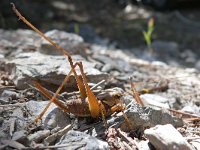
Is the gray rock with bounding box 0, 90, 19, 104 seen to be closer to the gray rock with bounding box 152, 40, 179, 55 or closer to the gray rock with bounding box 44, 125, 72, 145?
the gray rock with bounding box 44, 125, 72, 145

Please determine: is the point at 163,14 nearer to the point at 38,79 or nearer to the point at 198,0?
the point at 198,0

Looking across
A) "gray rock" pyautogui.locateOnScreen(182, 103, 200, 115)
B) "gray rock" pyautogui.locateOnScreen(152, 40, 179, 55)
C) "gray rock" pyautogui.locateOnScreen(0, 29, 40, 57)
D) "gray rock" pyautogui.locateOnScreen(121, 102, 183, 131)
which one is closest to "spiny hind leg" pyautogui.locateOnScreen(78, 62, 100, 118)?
"gray rock" pyautogui.locateOnScreen(121, 102, 183, 131)

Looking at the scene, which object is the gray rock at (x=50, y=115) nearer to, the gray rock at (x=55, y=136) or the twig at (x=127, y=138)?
the gray rock at (x=55, y=136)

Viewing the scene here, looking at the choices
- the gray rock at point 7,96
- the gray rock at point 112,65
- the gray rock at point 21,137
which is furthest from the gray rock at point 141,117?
the gray rock at point 112,65

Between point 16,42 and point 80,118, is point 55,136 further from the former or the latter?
point 16,42

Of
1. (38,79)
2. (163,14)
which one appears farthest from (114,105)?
(163,14)

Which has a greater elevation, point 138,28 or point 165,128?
point 138,28
